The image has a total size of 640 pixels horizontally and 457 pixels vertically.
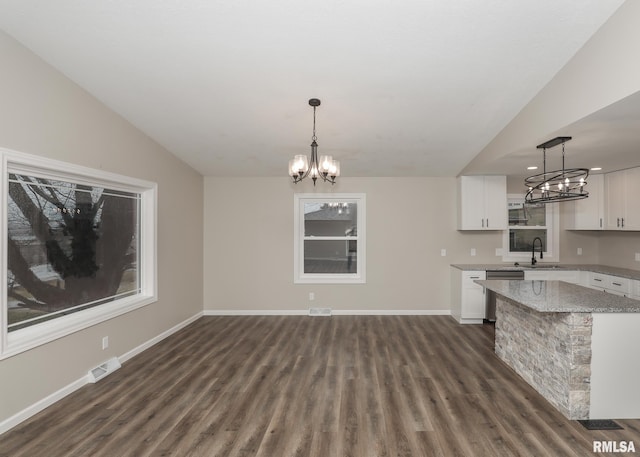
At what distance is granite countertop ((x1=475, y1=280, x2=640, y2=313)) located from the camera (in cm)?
246

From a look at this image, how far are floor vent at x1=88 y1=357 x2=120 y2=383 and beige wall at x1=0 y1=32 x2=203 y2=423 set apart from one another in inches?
2.8

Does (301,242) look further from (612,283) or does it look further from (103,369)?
(612,283)

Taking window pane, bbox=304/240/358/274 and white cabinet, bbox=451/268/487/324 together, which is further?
window pane, bbox=304/240/358/274

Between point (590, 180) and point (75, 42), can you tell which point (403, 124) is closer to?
point (75, 42)

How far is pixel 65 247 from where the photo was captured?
3102mm

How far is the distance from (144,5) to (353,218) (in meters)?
4.26

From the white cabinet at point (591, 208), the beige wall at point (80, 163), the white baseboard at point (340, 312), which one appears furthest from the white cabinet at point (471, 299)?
the beige wall at point (80, 163)

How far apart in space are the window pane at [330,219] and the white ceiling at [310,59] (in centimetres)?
181

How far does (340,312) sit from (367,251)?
1.18 m

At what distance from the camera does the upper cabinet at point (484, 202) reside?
17.1 feet

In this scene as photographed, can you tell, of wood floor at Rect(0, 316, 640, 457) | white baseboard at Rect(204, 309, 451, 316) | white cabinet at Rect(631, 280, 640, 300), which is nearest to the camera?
wood floor at Rect(0, 316, 640, 457)

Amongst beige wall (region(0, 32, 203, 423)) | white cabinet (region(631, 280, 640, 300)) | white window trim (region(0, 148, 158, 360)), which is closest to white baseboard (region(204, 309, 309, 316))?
beige wall (region(0, 32, 203, 423))

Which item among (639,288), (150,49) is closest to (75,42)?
(150,49)

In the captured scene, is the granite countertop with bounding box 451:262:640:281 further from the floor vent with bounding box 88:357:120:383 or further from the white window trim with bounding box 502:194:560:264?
the floor vent with bounding box 88:357:120:383
